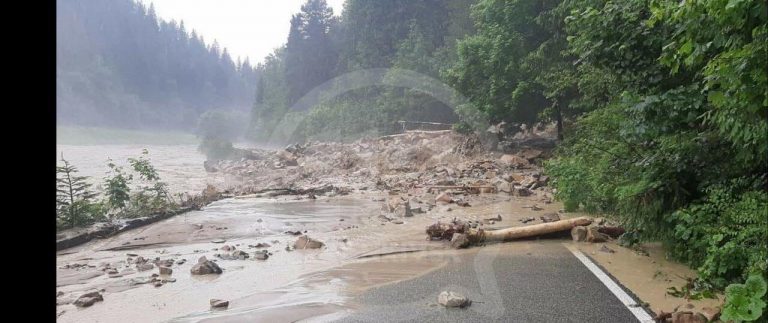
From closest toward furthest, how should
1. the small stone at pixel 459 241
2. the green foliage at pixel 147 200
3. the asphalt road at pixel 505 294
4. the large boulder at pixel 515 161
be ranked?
the asphalt road at pixel 505 294, the small stone at pixel 459 241, the green foliage at pixel 147 200, the large boulder at pixel 515 161

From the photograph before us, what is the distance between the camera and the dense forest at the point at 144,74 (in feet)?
133

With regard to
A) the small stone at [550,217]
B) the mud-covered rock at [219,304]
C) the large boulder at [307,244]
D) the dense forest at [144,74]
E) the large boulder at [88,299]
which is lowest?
the large boulder at [88,299]

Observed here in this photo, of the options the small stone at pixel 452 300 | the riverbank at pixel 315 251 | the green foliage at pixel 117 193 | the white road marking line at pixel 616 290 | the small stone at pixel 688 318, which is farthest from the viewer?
the green foliage at pixel 117 193

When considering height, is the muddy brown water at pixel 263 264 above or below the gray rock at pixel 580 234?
below

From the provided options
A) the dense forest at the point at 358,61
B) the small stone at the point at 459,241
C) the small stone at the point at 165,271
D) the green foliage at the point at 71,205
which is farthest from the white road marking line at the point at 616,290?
the dense forest at the point at 358,61

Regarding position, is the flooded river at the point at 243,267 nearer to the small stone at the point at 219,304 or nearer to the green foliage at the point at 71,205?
the small stone at the point at 219,304

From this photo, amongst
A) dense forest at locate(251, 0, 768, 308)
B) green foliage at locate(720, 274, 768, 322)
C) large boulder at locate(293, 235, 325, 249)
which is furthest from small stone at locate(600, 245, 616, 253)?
large boulder at locate(293, 235, 325, 249)

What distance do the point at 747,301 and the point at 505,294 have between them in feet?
7.97

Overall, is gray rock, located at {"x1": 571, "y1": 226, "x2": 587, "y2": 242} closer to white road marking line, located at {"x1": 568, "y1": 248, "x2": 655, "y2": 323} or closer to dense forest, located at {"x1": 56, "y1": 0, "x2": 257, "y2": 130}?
white road marking line, located at {"x1": 568, "y1": 248, "x2": 655, "y2": 323}

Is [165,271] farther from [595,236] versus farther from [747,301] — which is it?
[747,301]

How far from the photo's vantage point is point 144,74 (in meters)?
70.0

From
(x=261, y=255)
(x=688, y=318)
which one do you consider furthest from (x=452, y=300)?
(x=261, y=255)

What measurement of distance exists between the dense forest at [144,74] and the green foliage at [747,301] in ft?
108

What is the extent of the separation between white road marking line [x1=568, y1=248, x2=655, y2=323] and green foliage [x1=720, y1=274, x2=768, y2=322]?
34.5 inches
